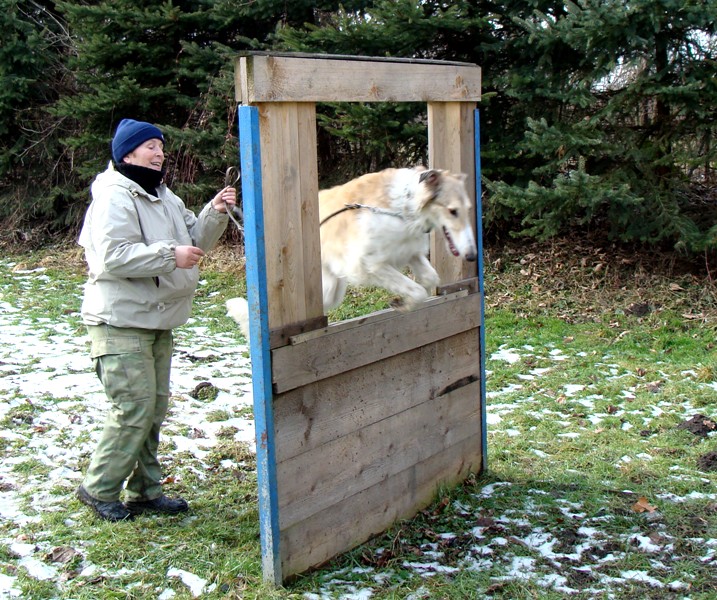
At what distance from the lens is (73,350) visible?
7230 millimetres

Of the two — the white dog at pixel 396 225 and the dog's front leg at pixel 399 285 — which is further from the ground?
the white dog at pixel 396 225

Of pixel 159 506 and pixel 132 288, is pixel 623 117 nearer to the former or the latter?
pixel 132 288

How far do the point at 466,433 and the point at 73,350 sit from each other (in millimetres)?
4352

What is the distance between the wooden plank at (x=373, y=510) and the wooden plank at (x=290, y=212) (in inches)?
38.7

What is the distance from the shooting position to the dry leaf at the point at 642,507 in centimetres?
408

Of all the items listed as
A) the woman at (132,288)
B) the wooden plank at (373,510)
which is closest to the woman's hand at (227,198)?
the woman at (132,288)

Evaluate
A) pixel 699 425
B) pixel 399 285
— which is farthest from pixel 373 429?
pixel 699 425

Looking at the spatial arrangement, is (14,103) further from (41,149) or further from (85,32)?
(85,32)

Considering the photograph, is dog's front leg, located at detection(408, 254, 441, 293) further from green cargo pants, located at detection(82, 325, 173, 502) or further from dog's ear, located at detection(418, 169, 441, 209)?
green cargo pants, located at detection(82, 325, 173, 502)

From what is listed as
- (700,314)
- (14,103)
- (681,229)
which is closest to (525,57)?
(681,229)

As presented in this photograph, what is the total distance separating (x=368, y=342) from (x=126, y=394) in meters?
1.23

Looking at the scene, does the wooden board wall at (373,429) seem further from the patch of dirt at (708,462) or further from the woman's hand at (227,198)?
the patch of dirt at (708,462)

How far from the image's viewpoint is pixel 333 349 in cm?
351

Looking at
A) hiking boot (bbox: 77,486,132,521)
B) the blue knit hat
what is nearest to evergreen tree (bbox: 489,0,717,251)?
the blue knit hat
